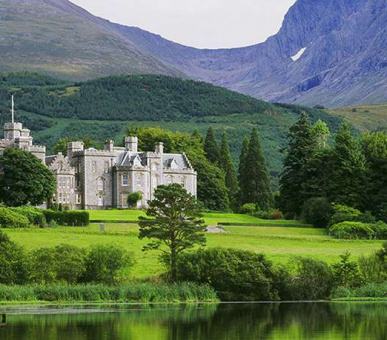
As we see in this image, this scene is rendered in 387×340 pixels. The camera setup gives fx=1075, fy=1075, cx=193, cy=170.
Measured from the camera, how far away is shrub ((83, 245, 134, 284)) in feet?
204

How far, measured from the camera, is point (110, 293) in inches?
2370

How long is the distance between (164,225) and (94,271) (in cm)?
576

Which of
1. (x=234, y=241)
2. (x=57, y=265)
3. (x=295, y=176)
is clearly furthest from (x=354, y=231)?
(x=57, y=265)

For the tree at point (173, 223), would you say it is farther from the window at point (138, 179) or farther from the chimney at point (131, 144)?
the chimney at point (131, 144)

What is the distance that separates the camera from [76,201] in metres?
108

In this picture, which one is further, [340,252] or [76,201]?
[76,201]

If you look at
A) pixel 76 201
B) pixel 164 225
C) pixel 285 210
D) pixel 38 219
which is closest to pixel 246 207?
pixel 285 210

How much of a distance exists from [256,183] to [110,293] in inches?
2375

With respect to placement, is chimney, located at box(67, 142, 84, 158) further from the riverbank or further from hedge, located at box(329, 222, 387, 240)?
the riverbank

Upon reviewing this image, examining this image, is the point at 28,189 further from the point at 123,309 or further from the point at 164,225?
the point at 123,309

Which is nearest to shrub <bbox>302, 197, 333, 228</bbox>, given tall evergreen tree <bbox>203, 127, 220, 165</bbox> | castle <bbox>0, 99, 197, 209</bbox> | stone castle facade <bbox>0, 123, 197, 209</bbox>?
castle <bbox>0, 99, 197, 209</bbox>

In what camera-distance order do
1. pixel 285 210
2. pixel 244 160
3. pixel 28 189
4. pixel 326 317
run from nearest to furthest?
pixel 326 317 → pixel 28 189 → pixel 285 210 → pixel 244 160

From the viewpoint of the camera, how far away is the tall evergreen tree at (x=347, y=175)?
9700cm

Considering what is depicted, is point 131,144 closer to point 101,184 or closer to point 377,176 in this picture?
point 101,184
